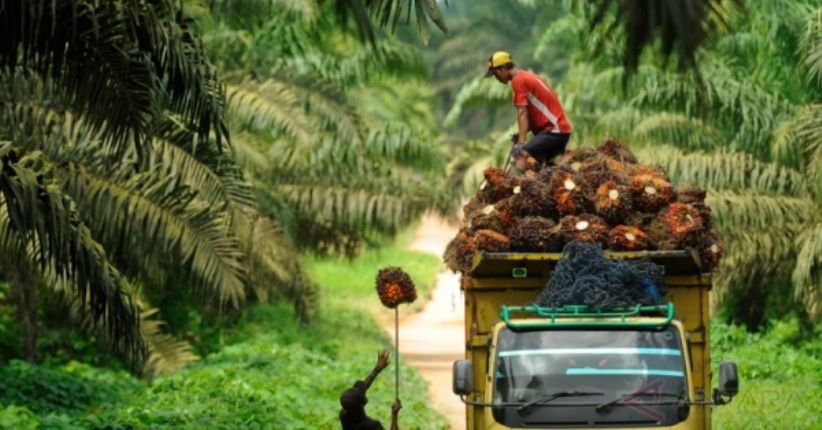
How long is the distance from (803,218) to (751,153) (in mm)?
1661

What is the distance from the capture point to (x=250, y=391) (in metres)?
19.3

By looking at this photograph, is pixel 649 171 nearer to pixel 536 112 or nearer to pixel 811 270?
pixel 536 112

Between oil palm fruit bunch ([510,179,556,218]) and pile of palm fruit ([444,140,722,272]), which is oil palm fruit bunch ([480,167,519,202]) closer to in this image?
pile of palm fruit ([444,140,722,272])

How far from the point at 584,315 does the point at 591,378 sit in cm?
50

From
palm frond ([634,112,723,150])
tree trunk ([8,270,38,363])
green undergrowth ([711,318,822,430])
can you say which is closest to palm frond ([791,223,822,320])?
green undergrowth ([711,318,822,430])

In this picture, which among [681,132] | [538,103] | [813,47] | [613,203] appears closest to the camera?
[613,203]

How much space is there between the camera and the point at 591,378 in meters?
11.9

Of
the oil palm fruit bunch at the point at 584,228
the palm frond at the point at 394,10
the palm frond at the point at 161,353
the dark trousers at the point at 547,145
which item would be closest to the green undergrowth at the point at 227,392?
the palm frond at the point at 161,353

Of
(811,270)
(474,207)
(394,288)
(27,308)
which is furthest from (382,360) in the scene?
(27,308)

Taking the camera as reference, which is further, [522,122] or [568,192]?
[522,122]

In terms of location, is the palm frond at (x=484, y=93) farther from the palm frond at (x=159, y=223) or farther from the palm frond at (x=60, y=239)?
the palm frond at (x=60, y=239)

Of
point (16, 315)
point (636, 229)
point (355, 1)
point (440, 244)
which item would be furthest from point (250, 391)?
point (440, 244)

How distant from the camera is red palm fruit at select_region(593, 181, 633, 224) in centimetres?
1355

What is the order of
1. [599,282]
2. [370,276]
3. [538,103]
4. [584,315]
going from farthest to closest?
[370,276]
[538,103]
[599,282]
[584,315]
